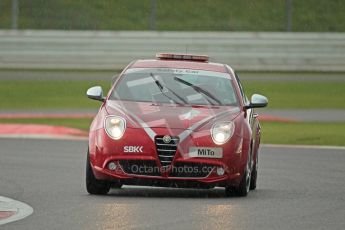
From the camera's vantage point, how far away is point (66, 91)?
35.6 m

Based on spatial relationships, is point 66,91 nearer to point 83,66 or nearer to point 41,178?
point 83,66

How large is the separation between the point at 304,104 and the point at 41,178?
19088 millimetres

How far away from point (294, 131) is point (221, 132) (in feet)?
44.0

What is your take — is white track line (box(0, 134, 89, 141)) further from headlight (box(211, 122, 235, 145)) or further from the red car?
headlight (box(211, 122, 235, 145))

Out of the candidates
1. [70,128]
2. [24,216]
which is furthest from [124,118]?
[70,128]

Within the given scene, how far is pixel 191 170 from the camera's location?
13.1 meters

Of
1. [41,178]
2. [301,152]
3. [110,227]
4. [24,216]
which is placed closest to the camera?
[110,227]

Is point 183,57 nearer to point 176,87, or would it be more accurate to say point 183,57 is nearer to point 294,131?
point 176,87

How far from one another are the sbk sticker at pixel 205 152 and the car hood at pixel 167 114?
24cm

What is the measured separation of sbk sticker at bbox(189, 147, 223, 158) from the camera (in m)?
13.0

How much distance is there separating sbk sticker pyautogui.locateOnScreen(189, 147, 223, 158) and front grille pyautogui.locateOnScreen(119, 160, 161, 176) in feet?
1.27

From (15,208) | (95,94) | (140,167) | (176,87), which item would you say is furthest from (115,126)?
(15,208)

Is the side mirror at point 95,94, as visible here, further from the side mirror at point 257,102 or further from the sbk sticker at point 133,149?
the side mirror at point 257,102

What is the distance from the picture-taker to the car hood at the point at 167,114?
13.1 m
